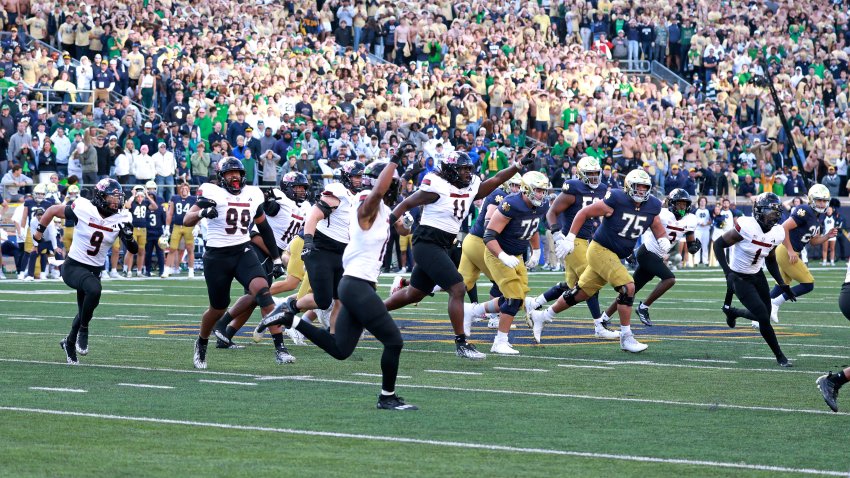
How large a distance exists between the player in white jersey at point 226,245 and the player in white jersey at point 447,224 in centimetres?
145

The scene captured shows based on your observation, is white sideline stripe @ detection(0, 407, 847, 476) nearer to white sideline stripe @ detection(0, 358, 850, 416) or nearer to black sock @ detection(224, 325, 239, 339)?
white sideline stripe @ detection(0, 358, 850, 416)

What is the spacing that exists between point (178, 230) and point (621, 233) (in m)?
12.9

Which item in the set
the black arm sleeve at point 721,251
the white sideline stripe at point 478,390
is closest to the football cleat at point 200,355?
the white sideline stripe at point 478,390

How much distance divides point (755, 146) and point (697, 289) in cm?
1171

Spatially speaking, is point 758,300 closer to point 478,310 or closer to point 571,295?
point 571,295

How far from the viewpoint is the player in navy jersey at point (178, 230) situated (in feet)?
80.2

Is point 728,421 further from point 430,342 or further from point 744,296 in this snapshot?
point 430,342

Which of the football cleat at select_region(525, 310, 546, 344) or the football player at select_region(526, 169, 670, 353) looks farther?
the football cleat at select_region(525, 310, 546, 344)

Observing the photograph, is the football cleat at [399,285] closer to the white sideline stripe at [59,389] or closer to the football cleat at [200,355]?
the football cleat at [200,355]

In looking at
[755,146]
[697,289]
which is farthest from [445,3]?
[697,289]

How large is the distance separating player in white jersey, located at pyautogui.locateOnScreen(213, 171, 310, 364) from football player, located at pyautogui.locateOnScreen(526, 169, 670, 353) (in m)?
2.65

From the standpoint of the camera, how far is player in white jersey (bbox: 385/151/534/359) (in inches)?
471

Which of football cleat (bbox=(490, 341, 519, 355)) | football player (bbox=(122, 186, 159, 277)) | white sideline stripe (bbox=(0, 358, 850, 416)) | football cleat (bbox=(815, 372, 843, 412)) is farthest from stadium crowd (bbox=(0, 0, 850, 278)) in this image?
football cleat (bbox=(815, 372, 843, 412))

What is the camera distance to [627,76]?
34.0 metres
